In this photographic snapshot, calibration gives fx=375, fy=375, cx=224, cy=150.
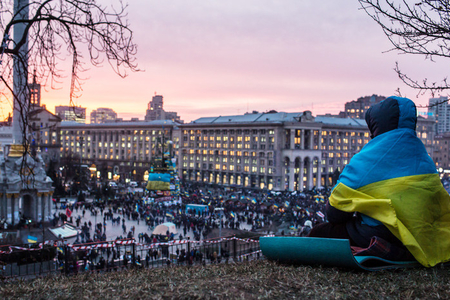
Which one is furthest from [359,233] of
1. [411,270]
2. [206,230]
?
[206,230]

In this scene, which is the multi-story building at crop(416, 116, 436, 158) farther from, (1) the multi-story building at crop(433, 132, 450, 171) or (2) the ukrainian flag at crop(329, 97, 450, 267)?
(2) the ukrainian flag at crop(329, 97, 450, 267)

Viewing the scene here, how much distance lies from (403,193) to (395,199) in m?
0.15

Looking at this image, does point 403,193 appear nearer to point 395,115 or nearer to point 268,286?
point 395,115

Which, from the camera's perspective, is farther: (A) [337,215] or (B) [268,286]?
(A) [337,215]

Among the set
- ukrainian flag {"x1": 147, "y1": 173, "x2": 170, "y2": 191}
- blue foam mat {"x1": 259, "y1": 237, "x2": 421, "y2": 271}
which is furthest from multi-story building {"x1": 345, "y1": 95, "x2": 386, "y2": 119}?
blue foam mat {"x1": 259, "y1": 237, "x2": 421, "y2": 271}

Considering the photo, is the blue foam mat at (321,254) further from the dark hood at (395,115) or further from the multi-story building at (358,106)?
the multi-story building at (358,106)

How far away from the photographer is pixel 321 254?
5.81 m

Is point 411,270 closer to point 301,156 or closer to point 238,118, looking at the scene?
point 301,156

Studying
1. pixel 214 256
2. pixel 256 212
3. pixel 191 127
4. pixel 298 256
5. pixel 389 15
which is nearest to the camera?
pixel 298 256

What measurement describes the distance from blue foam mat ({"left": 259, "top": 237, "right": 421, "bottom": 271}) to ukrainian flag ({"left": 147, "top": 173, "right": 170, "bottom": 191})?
3328cm

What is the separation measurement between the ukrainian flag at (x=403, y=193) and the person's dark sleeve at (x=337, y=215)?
10 cm

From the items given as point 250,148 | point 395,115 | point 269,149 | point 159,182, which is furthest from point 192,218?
point 250,148

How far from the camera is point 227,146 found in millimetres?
86250

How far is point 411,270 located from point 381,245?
25.4 inches
